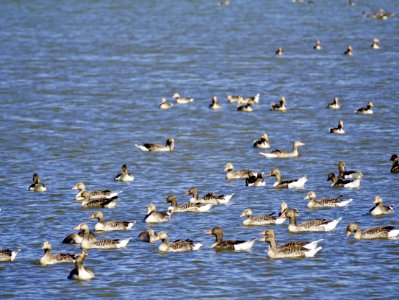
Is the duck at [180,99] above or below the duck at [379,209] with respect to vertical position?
above

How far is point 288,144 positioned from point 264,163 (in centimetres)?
385

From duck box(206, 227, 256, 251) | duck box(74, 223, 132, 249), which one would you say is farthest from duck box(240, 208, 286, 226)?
duck box(74, 223, 132, 249)

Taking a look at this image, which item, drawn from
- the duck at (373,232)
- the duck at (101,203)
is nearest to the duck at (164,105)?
the duck at (101,203)

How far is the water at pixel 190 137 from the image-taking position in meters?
29.0

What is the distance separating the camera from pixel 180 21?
104 metres

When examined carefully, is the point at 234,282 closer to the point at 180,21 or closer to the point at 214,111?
the point at 214,111

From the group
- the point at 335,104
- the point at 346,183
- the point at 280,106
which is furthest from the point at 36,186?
the point at 335,104

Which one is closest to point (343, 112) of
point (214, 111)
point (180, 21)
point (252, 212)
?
point (214, 111)

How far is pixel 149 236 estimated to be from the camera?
32094 millimetres

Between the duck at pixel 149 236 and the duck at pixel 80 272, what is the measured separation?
388 centimetres

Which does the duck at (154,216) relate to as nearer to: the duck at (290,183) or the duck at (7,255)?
the duck at (7,255)

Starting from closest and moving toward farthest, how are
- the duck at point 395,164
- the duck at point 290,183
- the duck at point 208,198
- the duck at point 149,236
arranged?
1. the duck at point 149,236
2. the duck at point 208,198
3. the duck at point 290,183
4. the duck at point 395,164

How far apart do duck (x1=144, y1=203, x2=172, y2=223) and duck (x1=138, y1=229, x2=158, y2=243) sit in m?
1.60

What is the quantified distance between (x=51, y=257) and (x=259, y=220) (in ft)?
23.4
